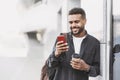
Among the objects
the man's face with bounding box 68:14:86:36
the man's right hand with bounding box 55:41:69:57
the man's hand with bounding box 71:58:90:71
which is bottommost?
the man's hand with bounding box 71:58:90:71

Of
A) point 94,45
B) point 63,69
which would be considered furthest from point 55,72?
point 94,45

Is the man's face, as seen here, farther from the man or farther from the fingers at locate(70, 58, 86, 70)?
the fingers at locate(70, 58, 86, 70)

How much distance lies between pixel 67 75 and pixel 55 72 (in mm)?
101

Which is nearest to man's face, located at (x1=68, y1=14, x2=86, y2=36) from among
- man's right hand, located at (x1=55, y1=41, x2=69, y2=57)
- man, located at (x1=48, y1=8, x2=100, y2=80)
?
man, located at (x1=48, y1=8, x2=100, y2=80)

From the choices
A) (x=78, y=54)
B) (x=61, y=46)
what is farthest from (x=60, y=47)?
(x=78, y=54)

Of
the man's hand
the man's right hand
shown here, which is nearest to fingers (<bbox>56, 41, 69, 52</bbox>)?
the man's right hand

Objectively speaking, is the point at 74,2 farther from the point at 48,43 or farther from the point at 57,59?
the point at 57,59

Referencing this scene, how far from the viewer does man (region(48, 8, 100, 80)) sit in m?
3.30

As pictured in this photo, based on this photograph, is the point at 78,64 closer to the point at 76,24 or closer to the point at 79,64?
the point at 79,64

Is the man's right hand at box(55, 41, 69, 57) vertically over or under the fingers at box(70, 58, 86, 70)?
over

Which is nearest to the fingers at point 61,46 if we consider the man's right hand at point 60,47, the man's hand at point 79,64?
the man's right hand at point 60,47

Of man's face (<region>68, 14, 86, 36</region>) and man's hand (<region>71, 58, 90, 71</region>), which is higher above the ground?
man's face (<region>68, 14, 86, 36</region>)

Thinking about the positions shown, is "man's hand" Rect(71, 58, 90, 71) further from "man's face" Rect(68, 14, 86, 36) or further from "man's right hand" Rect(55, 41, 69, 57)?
"man's face" Rect(68, 14, 86, 36)

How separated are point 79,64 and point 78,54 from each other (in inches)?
3.6
